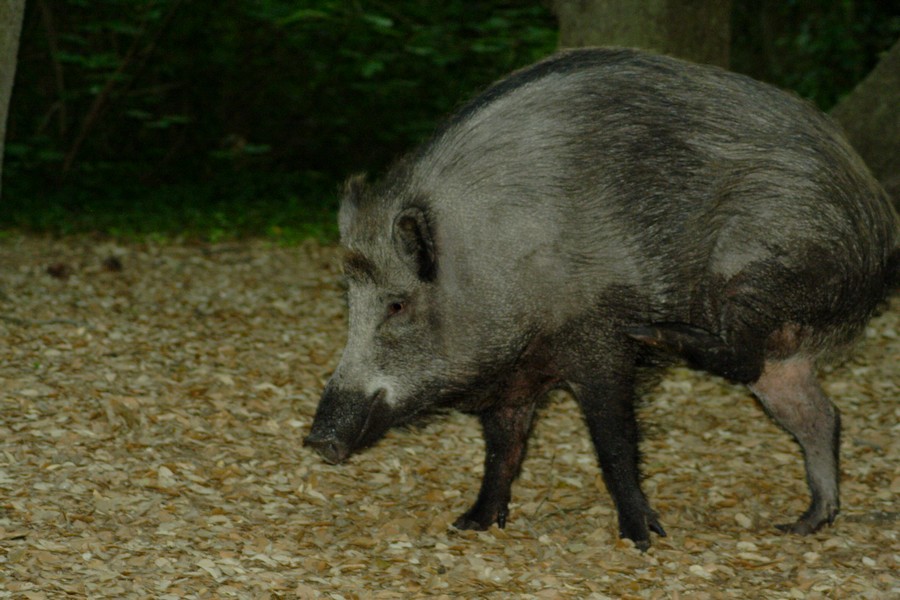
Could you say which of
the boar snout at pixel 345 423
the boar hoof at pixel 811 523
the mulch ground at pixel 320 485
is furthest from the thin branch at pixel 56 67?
the boar hoof at pixel 811 523

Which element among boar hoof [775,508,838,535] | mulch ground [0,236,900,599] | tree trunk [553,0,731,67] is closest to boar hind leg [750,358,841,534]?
boar hoof [775,508,838,535]

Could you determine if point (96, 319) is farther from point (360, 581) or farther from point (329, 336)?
point (360, 581)

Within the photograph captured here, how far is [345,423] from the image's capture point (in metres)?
4.23

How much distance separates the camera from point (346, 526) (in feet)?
14.9

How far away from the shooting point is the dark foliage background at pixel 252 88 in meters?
10.3

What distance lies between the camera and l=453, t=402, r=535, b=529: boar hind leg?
4699 mm

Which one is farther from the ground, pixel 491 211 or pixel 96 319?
pixel 491 211

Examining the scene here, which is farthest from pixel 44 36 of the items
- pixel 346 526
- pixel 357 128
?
pixel 346 526

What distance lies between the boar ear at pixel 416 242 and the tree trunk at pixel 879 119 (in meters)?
4.21

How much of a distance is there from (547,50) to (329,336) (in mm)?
4547

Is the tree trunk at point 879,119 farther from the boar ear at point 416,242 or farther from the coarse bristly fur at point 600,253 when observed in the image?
the boar ear at point 416,242

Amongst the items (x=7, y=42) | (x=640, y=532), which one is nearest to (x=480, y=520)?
(x=640, y=532)

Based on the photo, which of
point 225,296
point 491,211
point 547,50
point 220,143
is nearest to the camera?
point 491,211

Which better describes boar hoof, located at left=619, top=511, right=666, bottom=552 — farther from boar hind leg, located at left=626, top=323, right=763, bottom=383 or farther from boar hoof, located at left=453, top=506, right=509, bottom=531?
boar hind leg, located at left=626, top=323, right=763, bottom=383
